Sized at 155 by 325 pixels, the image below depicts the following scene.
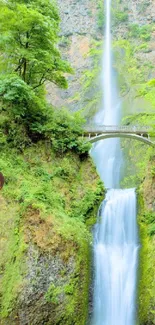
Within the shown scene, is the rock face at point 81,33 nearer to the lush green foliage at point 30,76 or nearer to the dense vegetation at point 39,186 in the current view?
the lush green foliage at point 30,76

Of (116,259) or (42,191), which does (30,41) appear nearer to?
(42,191)

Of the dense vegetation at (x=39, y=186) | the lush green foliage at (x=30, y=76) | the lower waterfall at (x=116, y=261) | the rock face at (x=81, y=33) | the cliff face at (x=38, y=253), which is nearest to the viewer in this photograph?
the cliff face at (x=38, y=253)

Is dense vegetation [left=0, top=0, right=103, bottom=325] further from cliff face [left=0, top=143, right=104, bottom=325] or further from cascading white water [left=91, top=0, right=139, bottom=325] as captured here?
cascading white water [left=91, top=0, right=139, bottom=325]

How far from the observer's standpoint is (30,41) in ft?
52.9

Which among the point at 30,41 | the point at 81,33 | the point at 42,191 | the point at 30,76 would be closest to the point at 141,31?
the point at 81,33

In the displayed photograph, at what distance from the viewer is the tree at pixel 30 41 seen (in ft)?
49.7

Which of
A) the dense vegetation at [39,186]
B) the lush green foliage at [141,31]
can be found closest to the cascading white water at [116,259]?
the dense vegetation at [39,186]

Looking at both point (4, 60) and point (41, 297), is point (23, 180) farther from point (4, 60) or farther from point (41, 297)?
point (4, 60)

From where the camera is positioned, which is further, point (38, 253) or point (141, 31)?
point (141, 31)

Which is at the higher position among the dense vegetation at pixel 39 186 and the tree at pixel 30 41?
the tree at pixel 30 41

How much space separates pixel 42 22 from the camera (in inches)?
603

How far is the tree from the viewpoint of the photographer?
1514cm

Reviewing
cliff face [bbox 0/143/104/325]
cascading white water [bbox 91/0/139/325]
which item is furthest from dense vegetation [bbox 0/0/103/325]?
cascading white water [bbox 91/0/139/325]

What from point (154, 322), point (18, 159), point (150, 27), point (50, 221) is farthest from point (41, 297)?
point (150, 27)
